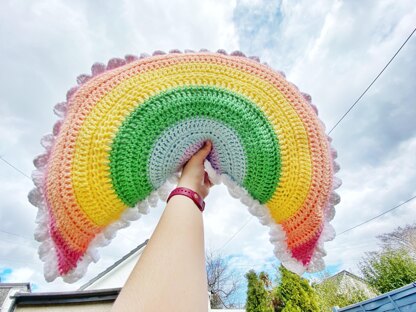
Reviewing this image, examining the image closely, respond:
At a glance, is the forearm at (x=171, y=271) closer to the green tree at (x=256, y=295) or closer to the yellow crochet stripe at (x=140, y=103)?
the yellow crochet stripe at (x=140, y=103)

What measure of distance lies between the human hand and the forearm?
0.25 ft

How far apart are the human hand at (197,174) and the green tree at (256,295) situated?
5.09 meters

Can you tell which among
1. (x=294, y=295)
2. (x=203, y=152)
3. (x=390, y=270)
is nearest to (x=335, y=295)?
(x=390, y=270)

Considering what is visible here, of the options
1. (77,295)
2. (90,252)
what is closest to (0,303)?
(77,295)

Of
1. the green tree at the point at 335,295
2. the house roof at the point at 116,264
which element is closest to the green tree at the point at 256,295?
the green tree at the point at 335,295

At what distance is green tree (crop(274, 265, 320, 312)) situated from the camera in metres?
4.36

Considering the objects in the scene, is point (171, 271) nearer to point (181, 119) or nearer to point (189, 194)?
point (189, 194)

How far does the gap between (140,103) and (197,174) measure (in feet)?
0.57

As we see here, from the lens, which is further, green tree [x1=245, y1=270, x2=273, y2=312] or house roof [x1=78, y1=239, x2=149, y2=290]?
house roof [x1=78, y1=239, x2=149, y2=290]

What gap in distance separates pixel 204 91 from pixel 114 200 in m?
0.27

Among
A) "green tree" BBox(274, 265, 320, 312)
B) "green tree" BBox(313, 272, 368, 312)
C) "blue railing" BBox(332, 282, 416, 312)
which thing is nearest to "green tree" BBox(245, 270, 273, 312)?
"green tree" BBox(274, 265, 320, 312)

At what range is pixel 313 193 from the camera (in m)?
0.51

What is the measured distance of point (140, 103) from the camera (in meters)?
0.50

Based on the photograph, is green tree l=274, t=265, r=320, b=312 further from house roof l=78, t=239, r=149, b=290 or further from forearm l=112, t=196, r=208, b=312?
forearm l=112, t=196, r=208, b=312
